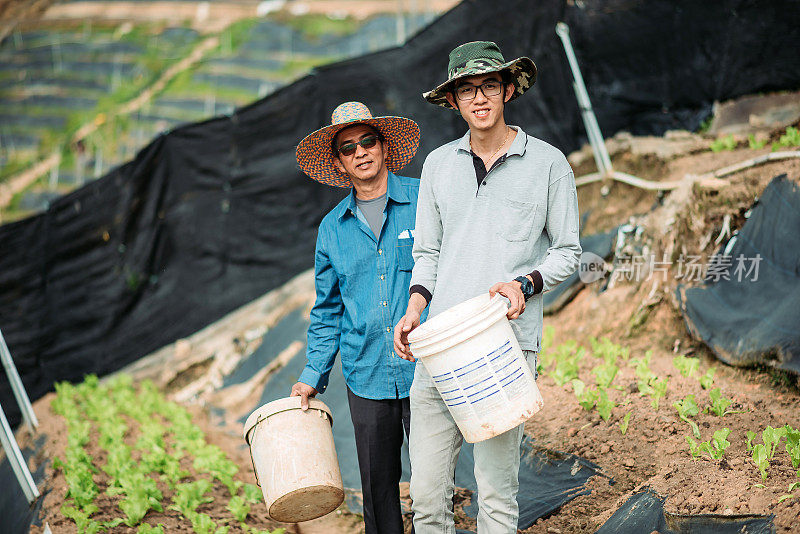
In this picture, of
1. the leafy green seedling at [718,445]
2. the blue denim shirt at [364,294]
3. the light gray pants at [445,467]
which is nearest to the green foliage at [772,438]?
the leafy green seedling at [718,445]

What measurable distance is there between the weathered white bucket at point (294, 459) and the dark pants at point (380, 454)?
0.15 meters

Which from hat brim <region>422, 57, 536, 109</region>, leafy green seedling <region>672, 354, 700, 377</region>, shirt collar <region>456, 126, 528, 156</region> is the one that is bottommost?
leafy green seedling <region>672, 354, 700, 377</region>

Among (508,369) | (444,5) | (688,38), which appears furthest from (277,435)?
(444,5)

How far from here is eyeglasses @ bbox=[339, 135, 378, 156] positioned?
3431mm

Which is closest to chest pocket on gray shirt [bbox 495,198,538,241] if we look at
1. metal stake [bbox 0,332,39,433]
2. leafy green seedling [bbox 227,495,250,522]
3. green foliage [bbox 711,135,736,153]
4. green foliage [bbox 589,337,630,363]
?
green foliage [bbox 589,337,630,363]

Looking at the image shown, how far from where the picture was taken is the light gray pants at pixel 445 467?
9.20 ft

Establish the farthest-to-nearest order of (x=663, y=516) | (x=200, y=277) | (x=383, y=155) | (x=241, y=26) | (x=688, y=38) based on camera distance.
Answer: (x=241, y=26)
(x=200, y=277)
(x=688, y=38)
(x=383, y=155)
(x=663, y=516)

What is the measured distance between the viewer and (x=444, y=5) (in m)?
9.77

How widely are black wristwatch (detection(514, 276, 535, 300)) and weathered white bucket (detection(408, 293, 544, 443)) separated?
109 millimetres

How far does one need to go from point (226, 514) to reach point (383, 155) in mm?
2375

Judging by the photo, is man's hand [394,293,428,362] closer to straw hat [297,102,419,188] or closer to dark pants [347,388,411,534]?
dark pants [347,388,411,534]

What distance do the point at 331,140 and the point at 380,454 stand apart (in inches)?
58.7

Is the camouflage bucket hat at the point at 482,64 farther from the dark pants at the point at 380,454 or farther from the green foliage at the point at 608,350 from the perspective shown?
the green foliage at the point at 608,350

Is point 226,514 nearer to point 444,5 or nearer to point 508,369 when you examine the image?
point 508,369
